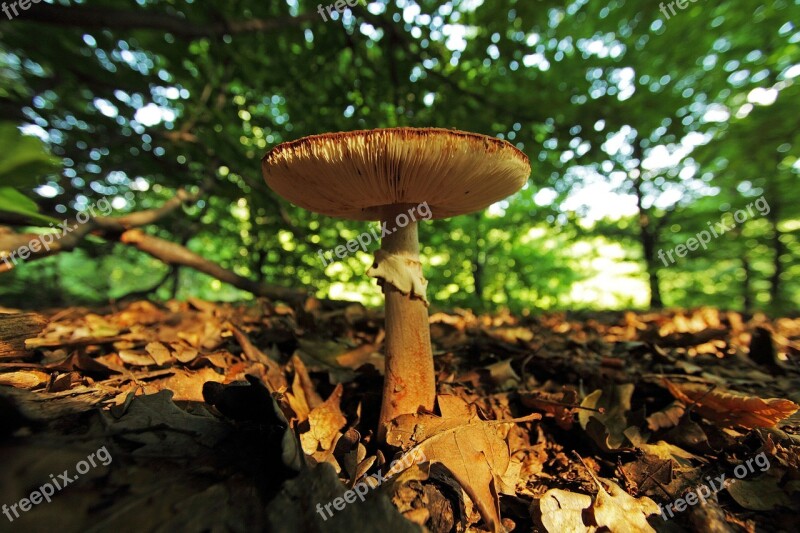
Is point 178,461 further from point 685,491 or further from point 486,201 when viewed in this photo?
point 486,201

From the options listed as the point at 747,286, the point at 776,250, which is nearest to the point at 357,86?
the point at 776,250

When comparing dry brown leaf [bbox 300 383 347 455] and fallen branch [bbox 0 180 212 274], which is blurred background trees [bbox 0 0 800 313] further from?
dry brown leaf [bbox 300 383 347 455]

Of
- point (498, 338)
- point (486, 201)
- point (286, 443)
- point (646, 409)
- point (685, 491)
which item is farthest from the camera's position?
point (498, 338)

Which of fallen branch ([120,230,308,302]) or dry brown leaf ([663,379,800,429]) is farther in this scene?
fallen branch ([120,230,308,302])

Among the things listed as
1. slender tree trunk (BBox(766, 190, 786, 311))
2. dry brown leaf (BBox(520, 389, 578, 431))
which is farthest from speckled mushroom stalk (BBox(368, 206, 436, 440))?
slender tree trunk (BBox(766, 190, 786, 311))

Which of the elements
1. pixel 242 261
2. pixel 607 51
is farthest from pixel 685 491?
pixel 242 261

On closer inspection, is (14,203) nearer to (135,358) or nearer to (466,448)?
(135,358)
